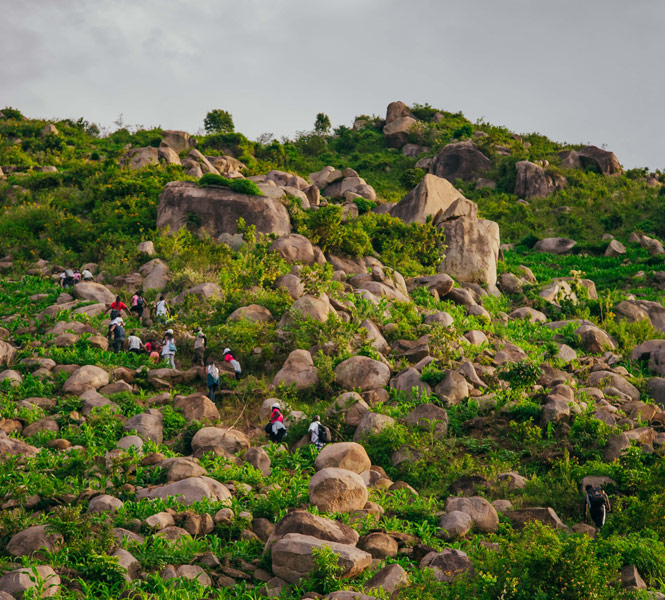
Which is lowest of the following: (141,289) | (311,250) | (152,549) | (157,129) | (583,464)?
(152,549)

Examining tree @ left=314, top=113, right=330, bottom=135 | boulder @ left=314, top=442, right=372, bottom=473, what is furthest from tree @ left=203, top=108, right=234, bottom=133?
boulder @ left=314, top=442, right=372, bottom=473

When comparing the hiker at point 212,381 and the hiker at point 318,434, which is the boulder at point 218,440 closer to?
the hiker at point 318,434

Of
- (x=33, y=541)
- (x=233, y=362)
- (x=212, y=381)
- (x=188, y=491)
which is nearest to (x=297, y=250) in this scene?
(x=233, y=362)

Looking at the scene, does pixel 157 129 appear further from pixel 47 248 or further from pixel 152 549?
pixel 152 549

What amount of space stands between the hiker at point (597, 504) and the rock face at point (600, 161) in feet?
158

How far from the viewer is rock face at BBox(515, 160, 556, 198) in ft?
170

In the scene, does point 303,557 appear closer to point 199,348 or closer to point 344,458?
point 344,458

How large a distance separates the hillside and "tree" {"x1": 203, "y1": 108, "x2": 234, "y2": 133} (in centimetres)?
2329

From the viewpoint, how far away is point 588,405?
58.9ft

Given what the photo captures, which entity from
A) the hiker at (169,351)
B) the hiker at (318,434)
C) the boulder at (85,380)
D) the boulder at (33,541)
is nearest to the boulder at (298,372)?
the hiker at (318,434)

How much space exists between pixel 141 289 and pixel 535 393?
14.7 metres

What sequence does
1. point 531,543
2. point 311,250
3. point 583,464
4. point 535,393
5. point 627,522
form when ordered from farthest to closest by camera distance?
point 311,250 < point 535,393 < point 583,464 < point 627,522 < point 531,543

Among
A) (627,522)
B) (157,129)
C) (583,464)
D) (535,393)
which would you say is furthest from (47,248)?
(157,129)

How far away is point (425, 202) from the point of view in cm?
3381
